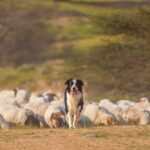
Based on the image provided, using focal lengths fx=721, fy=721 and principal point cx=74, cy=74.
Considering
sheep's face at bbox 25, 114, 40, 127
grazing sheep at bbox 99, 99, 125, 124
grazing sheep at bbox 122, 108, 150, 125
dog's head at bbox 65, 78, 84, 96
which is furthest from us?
grazing sheep at bbox 99, 99, 125, 124

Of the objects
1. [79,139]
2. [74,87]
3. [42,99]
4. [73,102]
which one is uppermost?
[42,99]

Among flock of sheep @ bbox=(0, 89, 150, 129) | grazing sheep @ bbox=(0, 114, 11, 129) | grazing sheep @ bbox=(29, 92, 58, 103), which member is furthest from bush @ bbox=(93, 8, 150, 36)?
grazing sheep @ bbox=(0, 114, 11, 129)

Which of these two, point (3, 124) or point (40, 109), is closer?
point (3, 124)

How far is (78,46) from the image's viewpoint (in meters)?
48.6

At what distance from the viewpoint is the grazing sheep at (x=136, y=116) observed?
16422mm

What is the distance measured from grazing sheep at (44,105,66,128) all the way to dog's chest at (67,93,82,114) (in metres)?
1.00

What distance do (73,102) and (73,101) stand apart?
0.10 feet

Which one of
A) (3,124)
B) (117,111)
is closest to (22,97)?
(117,111)

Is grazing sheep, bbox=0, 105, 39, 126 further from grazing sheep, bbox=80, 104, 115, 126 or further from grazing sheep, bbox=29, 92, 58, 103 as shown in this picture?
grazing sheep, bbox=29, 92, 58, 103

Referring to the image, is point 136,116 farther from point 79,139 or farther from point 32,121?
point 79,139

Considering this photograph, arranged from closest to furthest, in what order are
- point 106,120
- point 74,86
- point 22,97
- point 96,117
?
point 74,86
point 106,120
point 96,117
point 22,97

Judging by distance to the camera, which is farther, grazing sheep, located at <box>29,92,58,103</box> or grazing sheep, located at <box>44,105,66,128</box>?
grazing sheep, located at <box>29,92,58,103</box>

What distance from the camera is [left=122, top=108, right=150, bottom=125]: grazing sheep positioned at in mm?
16422

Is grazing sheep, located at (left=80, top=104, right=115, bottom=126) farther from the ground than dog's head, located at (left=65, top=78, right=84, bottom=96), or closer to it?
closer to it
